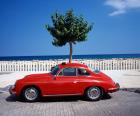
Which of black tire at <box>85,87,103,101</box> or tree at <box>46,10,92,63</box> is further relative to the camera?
tree at <box>46,10,92,63</box>

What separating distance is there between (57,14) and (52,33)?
4.91 ft

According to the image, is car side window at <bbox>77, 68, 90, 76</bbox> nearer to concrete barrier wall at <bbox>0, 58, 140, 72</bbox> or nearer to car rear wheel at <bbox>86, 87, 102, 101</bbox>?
car rear wheel at <bbox>86, 87, 102, 101</bbox>

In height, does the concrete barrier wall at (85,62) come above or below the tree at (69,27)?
below

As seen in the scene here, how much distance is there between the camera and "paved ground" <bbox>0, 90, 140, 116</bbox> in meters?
9.27

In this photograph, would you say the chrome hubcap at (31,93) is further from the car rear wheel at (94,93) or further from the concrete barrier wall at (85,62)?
the concrete barrier wall at (85,62)

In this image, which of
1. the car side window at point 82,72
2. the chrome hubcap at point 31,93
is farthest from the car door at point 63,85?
the chrome hubcap at point 31,93

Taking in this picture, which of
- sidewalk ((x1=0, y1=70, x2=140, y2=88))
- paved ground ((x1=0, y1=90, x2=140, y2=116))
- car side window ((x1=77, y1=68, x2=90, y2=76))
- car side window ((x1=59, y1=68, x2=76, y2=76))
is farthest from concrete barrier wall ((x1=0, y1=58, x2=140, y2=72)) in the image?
car side window ((x1=59, y1=68, x2=76, y2=76))

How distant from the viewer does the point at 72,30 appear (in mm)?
20516

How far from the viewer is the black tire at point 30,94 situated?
37.1ft

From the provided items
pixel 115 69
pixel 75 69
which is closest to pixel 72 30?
pixel 115 69

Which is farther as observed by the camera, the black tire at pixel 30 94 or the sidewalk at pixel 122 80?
the sidewalk at pixel 122 80

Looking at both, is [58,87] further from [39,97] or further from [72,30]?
[72,30]

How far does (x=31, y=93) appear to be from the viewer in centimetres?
1136

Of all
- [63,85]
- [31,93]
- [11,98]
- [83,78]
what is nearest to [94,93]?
[83,78]
